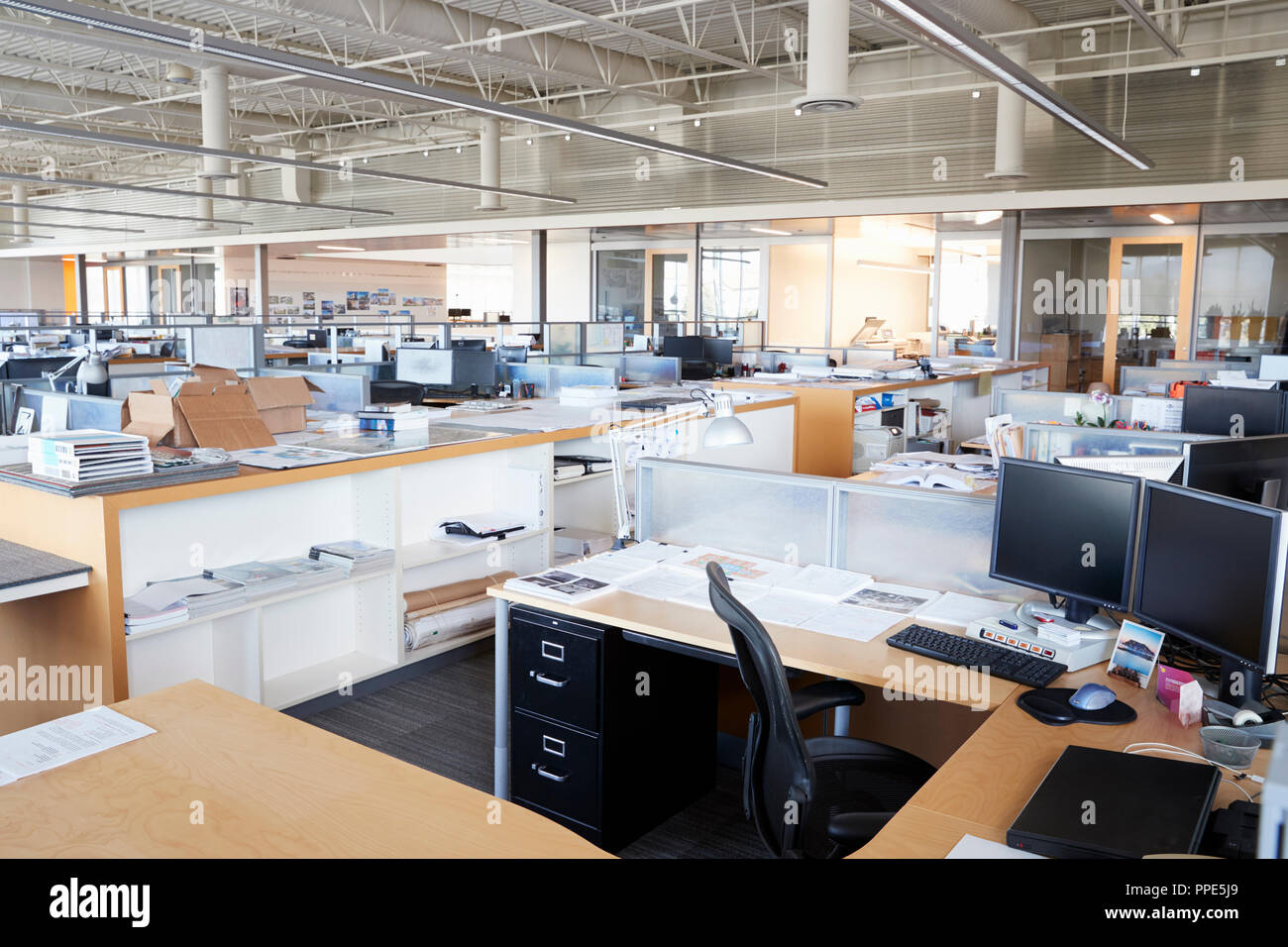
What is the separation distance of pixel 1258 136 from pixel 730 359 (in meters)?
5.81

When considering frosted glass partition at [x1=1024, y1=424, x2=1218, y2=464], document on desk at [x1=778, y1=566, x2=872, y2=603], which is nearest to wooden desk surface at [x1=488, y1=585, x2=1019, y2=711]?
document on desk at [x1=778, y1=566, x2=872, y2=603]

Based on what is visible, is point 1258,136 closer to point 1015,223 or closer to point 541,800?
point 1015,223

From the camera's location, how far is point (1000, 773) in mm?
1869

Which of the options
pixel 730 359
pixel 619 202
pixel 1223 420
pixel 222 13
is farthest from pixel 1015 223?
pixel 222 13

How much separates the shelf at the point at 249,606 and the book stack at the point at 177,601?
1 cm

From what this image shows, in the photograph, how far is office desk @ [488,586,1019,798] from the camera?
2.33 metres

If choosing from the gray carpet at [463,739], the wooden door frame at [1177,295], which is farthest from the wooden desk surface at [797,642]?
the wooden door frame at [1177,295]

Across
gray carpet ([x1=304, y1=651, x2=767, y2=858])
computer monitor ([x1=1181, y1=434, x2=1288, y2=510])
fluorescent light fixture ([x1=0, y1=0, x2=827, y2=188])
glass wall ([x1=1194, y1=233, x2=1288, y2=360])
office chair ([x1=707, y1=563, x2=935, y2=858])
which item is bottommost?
gray carpet ([x1=304, y1=651, x2=767, y2=858])

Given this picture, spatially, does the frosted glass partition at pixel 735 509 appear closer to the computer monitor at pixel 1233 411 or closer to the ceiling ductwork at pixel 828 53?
the computer monitor at pixel 1233 411

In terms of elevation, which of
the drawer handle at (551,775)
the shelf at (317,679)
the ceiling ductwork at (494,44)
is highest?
the ceiling ductwork at (494,44)

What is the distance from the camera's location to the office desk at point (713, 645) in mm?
2334

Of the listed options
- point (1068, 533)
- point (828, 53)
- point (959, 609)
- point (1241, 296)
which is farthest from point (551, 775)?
point (1241, 296)

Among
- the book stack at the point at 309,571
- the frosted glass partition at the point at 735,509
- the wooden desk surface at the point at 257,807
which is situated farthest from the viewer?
the book stack at the point at 309,571

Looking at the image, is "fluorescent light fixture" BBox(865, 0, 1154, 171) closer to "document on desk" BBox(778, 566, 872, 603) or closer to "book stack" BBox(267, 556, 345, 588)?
"document on desk" BBox(778, 566, 872, 603)
